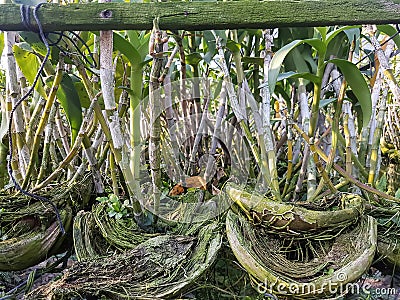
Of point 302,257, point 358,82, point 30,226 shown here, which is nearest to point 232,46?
point 358,82

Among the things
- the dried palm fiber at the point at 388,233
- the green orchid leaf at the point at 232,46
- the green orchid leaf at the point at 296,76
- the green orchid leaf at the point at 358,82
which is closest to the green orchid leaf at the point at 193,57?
the green orchid leaf at the point at 232,46

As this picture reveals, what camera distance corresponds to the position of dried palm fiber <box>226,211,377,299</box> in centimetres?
64

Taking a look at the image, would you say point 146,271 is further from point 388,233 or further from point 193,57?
point 193,57

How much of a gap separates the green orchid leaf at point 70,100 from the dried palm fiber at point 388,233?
0.82 m

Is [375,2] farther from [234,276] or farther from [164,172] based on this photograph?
[164,172]

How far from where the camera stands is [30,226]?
89 cm

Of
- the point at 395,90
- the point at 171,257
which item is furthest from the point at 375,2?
the point at 171,257

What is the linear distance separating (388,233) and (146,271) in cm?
58

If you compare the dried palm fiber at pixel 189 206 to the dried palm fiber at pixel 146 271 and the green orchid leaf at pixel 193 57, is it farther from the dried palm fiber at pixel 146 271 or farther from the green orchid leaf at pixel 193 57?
the green orchid leaf at pixel 193 57

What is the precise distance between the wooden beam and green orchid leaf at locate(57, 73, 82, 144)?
8.8 inches

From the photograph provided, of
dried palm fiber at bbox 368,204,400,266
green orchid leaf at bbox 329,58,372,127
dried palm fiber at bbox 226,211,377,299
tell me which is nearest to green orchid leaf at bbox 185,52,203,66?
green orchid leaf at bbox 329,58,372,127

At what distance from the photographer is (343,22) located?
70 centimetres

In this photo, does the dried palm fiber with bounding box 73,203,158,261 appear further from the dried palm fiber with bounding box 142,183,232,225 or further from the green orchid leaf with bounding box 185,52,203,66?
the green orchid leaf with bounding box 185,52,203,66

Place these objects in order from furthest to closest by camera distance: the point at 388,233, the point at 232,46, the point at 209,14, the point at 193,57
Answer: the point at 193,57 → the point at 232,46 → the point at 388,233 → the point at 209,14
